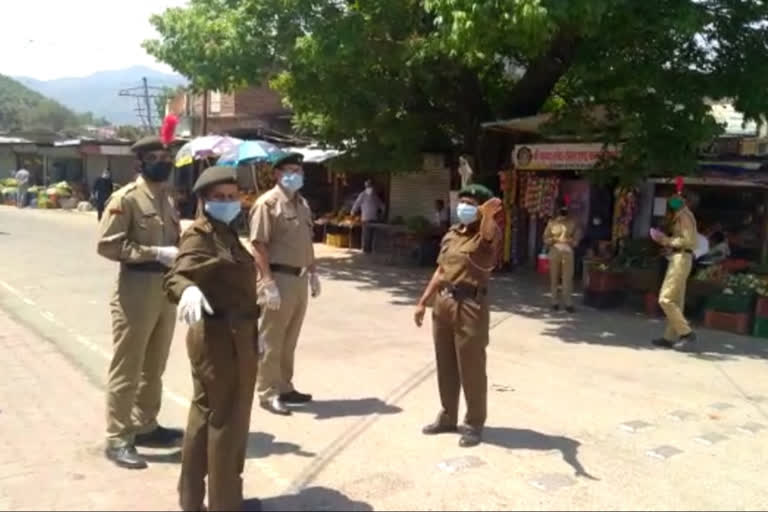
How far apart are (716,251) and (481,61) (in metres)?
4.47

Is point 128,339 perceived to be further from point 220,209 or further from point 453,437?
point 453,437

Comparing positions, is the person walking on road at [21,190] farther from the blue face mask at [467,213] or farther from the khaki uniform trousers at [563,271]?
the blue face mask at [467,213]

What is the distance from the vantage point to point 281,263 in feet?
19.3

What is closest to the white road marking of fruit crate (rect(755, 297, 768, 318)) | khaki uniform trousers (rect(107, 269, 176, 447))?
khaki uniform trousers (rect(107, 269, 176, 447))

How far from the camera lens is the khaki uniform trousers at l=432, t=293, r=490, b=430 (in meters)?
5.16

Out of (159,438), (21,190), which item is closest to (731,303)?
(159,438)

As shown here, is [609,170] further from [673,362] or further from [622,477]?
[622,477]

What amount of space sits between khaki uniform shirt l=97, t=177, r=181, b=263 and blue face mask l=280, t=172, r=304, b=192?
1.14m

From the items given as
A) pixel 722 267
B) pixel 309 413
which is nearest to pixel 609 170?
pixel 722 267

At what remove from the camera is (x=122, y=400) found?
4.77 m

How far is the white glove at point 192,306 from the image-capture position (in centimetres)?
369

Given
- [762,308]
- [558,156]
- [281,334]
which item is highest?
[558,156]

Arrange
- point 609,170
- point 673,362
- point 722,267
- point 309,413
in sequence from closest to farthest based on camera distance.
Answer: point 309,413, point 673,362, point 722,267, point 609,170

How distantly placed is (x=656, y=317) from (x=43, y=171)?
1370 inches
